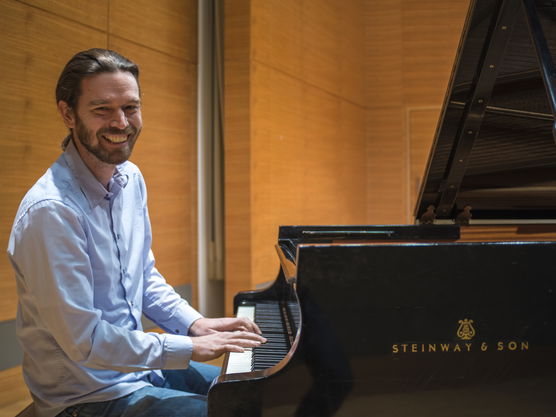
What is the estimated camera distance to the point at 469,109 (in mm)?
2102

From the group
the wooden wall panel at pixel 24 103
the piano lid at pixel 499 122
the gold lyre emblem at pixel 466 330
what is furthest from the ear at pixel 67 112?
the wooden wall panel at pixel 24 103

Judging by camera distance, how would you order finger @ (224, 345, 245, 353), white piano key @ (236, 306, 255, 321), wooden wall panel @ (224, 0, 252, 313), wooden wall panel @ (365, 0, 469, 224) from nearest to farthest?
1. finger @ (224, 345, 245, 353)
2. white piano key @ (236, 306, 255, 321)
3. wooden wall panel @ (224, 0, 252, 313)
4. wooden wall panel @ (365, 0, 469, 224)

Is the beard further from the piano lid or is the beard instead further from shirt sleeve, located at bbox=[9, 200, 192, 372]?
the piano lid

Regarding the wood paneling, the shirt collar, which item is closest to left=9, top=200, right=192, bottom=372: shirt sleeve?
the shirt collar

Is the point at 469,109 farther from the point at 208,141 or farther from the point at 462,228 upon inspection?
the point at 208,141

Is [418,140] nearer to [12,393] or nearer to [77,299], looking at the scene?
[12,393]

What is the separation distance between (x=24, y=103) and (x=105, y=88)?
184 cm

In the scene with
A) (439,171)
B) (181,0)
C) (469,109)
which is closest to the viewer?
(469,109)

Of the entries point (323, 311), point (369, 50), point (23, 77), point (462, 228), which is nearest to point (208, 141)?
point (23, 77)

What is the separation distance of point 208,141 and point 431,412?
3.68m

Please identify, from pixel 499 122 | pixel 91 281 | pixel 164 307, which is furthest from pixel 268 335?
pixel 499 122

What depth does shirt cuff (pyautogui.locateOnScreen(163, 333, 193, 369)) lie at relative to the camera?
54.5 inches

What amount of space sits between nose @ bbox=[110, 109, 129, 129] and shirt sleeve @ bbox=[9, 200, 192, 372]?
0.83ft

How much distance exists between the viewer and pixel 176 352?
1388mm
